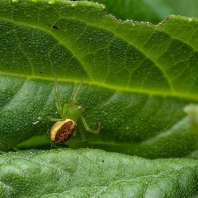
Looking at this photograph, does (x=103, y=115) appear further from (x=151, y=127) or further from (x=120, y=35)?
(x=120, y=35)

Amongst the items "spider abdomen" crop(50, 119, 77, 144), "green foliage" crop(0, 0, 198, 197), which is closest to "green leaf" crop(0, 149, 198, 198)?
"green foliage" crop(0, 0, 198, 197)

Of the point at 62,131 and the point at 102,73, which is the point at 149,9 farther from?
the point at 62,131

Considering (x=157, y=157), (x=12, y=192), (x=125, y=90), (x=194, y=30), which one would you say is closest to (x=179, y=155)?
(x=157, y=157)

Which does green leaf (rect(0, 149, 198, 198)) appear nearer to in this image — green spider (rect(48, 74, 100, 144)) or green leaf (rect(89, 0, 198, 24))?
green spider (rect(48, 74, 100, 144))

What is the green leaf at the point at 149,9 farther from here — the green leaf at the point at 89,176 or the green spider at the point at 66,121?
the green leaf at the point at 89,176

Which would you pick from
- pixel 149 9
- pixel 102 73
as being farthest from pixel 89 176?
pixel 149 9

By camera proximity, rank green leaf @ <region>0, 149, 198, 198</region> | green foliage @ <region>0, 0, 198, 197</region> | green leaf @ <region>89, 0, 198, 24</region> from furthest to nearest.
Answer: green leaf @ <region>89, 0, 198, 24</region> → green foliage @ <region>0, 0, 198, 197</region> → green leaf @ <region>0, 149, 198, 198</region>

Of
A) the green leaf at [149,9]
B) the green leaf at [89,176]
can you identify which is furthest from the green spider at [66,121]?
the green leaf at [149,9]

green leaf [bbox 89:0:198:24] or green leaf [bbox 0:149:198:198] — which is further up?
green leaf [bbox 89:0:198:24]
